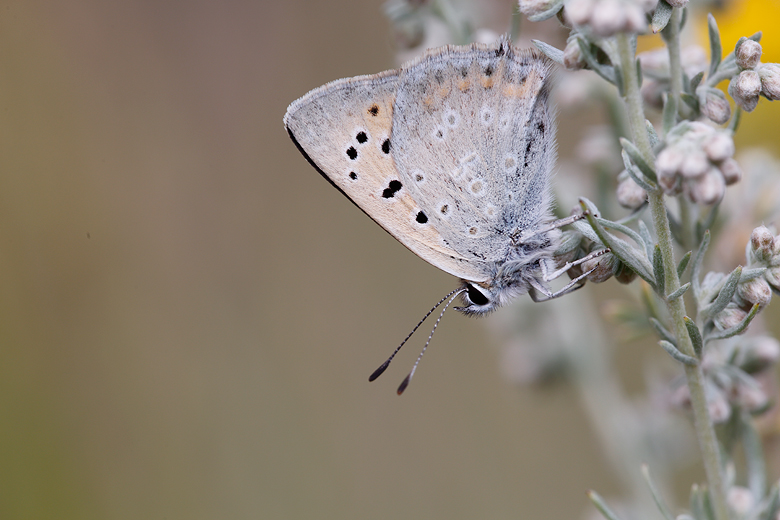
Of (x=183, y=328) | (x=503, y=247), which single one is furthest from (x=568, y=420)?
(x=503, y=247)

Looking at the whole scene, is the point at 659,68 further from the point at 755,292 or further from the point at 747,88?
the point at 755,292

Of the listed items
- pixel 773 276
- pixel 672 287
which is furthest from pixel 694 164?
pixel 773 276

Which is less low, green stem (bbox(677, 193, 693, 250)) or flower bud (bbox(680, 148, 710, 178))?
flower bud (bbox(680, 148, 710, 178))

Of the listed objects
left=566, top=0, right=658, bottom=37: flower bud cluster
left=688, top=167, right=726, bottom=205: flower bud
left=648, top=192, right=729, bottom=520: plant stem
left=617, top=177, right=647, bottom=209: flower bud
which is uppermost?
left=566, top=0, right=658, bottom=37: flower bud cluster

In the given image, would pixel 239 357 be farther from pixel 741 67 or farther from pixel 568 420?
pixel 741 67

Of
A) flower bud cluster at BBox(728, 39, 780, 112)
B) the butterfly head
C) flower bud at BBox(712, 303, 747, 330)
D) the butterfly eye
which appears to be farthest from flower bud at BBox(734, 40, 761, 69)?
the butterfly eye

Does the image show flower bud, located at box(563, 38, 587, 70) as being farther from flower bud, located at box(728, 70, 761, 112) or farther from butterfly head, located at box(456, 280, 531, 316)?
butterfly head, located at box(456, 280, 531, 316)

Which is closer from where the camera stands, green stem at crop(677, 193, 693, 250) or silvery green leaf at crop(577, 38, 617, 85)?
silvery green leaf at crop(577, 38, 617, 85)
